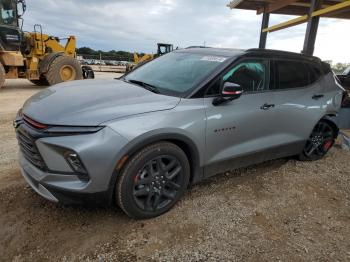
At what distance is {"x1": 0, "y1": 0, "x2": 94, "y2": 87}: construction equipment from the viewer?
10.4 meters

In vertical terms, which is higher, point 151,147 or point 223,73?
point 223,73

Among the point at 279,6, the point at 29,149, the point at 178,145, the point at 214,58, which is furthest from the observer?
the point at 279,6

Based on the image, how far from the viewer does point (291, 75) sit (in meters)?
3.91

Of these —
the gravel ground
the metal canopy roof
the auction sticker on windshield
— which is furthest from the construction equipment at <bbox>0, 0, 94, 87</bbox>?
the auction sticker on windshield

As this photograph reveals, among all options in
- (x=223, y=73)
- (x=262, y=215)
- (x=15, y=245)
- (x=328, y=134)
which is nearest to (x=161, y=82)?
(x=223, y=73)

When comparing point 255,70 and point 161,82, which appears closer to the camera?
point 161,82

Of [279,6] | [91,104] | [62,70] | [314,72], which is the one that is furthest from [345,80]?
[62,70]

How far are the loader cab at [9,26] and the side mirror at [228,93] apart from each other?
10233 mm

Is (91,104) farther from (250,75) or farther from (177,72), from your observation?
(250,75)

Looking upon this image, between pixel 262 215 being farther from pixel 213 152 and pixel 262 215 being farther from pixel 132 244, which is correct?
pixel 132 244

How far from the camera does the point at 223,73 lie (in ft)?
10.2

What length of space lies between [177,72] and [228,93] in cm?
75

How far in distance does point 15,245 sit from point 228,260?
5.82ft

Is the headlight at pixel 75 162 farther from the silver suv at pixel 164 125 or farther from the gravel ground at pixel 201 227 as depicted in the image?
the gravel ground at pixel 201 227
